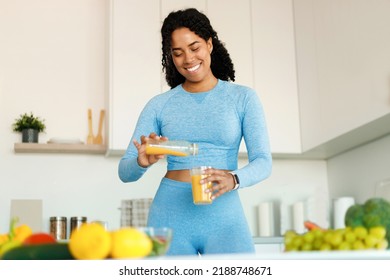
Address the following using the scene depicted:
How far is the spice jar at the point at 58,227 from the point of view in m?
3.08

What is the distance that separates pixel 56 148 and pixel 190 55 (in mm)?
1819

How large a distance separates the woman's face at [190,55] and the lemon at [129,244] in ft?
3.08

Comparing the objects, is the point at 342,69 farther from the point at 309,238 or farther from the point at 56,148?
the point at 309,238

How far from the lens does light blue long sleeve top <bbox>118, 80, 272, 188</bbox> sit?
1.44 meters

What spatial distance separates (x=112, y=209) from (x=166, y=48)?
1862 mm

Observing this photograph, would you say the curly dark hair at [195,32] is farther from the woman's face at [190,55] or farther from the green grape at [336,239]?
the green grape at [336,239]

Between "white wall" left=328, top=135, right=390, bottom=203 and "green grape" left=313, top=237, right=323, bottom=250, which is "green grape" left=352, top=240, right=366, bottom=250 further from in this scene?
"white wall" left=328, top=135, right=390, bottom=203

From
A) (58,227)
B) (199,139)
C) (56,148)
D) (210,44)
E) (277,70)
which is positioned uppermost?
(277,70)

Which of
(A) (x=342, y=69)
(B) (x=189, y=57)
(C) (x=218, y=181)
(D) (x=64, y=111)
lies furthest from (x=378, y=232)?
(D) (x=64, y=111)

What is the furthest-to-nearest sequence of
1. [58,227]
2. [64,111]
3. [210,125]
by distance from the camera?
[64,111], [58,227], [210,125]

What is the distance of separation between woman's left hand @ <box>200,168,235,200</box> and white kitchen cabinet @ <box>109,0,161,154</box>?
1.91m

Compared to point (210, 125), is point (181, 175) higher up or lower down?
lower down

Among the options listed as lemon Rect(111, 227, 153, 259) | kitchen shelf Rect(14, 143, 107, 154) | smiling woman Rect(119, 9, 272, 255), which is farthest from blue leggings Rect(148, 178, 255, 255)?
kitchen shelf Rect(14, 143, 107, 154)

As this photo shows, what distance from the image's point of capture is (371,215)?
719 mm
